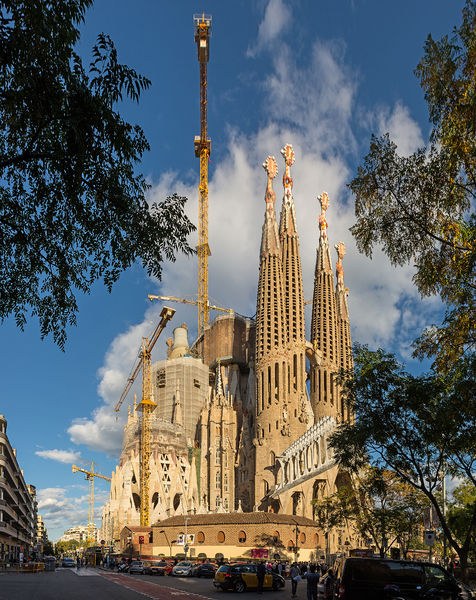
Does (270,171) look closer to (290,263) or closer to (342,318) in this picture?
(290,263)

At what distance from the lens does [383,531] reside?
37750 millimetres

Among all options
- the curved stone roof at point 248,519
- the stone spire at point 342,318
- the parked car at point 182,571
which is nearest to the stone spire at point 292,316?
the stone spire at point 342,318

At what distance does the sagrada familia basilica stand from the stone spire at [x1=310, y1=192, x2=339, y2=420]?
6.9 inches

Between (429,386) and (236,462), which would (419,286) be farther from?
(236,462)

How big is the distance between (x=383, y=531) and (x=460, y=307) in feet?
89.5

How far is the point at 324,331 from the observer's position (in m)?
107

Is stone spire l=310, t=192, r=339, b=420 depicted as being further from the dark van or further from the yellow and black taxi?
the dark van

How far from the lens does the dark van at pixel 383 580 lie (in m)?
14.0

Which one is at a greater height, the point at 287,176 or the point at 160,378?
the point at 287,176

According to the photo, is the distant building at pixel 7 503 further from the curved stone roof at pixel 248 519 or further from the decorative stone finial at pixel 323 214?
the decorative stone finial at pixel 323 214

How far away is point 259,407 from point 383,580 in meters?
80.0

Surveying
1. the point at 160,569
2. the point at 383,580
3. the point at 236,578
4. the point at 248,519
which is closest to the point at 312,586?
the point at 383,580

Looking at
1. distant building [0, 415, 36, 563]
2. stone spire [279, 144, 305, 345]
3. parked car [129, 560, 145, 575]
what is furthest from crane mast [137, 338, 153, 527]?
parked car [129, 560, 145, 575]

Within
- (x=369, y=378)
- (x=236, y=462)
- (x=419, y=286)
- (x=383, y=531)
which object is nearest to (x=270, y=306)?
(x=236, y=462)
